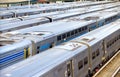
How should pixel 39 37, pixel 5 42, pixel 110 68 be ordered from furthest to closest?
pixel 110 68, pixel 39 37, pixel 5 42

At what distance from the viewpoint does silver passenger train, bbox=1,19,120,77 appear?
440 inches

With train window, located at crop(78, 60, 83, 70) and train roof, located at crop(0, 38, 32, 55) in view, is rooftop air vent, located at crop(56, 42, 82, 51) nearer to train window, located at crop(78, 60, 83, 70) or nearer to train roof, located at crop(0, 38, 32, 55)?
train window, located at crop(78, 60, 83, 70)

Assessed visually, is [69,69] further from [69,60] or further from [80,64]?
[80,64]

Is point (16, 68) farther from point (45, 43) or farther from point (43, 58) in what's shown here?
point (45, 43)

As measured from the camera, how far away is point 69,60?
13.7m

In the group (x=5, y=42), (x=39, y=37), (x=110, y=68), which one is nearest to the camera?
(x=5, y=42)

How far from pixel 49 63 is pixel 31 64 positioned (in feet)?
3.06

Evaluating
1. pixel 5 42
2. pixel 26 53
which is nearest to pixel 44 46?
pixel 26 53

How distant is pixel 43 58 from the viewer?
42.4 ft

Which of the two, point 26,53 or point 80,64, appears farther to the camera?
point 26,53

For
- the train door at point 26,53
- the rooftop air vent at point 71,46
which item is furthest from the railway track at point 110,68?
the train door at point 26,53

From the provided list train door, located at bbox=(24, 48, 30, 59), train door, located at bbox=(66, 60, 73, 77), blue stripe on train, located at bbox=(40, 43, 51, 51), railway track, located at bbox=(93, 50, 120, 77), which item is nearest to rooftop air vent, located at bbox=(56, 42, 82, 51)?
train door, located at bbox=(66, 60, 73, 77)

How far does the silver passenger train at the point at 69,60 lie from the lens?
11.2 metres

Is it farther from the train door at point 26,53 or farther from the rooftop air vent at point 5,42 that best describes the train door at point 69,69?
the rooftop air vent at point 5,42
